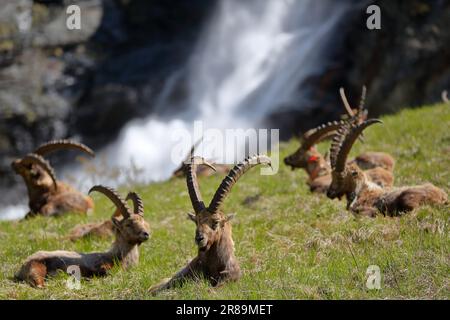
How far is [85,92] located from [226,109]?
8.53 meters

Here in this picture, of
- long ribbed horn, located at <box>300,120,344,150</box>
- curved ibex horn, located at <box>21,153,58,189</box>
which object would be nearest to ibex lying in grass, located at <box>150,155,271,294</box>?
long ribbed horn, located at <box>300,120,344,150</box>

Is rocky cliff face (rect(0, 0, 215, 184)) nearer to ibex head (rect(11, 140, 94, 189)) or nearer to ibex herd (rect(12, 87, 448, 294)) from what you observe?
ibex head (rect(11, 140, 94, 189))

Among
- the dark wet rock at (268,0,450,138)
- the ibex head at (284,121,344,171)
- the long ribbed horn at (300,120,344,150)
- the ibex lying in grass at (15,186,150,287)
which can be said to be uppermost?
the dark wet rock at (268,0,450,138)

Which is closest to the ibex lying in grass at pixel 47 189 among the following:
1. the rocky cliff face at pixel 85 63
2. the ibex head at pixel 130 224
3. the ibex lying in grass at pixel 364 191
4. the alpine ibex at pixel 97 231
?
the alpine ibex at pixel 97 231

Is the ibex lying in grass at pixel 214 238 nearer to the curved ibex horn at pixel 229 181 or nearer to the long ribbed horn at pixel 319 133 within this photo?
the curved ibex horn at pixel 229 181

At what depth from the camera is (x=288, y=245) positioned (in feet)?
32.7

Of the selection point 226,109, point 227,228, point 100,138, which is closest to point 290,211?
point 227,228

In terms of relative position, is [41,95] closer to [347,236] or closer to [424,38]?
[424,38]

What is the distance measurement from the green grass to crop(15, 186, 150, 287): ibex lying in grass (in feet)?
0.96

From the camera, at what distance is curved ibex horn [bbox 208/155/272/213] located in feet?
26.1

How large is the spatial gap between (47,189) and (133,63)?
1015 inches

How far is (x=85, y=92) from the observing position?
129 ft

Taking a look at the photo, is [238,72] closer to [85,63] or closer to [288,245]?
[85,63]

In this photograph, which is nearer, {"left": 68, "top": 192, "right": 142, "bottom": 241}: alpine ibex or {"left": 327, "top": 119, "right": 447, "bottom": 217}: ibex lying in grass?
{"left": 327, "top": 119, "right": 447, "bottom": 217}: ibex lying in grass
